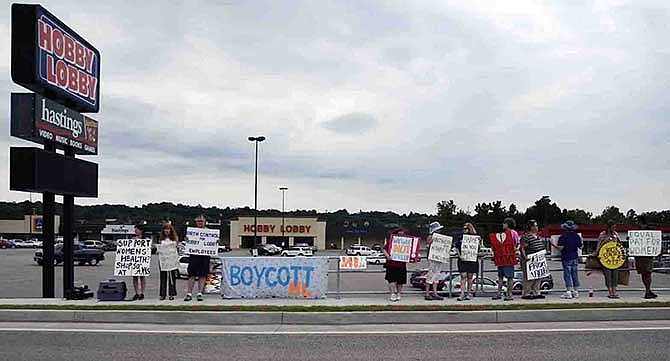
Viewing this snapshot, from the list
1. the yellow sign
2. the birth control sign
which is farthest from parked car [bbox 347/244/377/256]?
the yellow sign

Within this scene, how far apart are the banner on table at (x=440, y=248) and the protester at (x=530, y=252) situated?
1.67 m

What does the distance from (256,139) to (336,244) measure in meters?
49.9

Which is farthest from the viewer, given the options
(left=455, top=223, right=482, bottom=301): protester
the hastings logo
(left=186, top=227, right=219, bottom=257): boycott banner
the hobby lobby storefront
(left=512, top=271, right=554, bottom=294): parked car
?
the hobby lobby storefront


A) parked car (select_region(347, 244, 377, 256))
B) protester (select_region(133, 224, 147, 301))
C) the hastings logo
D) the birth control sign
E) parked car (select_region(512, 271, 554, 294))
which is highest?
the birth control sign

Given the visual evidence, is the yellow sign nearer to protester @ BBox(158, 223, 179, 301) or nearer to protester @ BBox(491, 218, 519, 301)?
protester @ BBox(491, 218, 519, 301)

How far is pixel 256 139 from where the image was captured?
6012 cm

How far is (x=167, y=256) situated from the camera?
15.3 metres

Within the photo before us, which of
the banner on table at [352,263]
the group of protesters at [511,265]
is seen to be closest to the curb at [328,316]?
the group of protesters at [511,265]

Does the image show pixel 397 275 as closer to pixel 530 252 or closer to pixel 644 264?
pixel 530 252

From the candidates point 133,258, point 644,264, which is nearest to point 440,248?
point 644,264

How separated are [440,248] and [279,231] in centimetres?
8939

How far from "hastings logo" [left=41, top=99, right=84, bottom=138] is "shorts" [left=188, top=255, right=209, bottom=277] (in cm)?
484

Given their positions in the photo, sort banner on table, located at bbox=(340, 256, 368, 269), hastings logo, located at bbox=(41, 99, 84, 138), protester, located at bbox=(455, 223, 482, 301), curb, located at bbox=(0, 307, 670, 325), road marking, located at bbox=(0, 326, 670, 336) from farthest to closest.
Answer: banner on table, located at bbox=(340, 256, 368, 269) < hastings logo, located at bbox=(41, 99, 84, 138) < protester, located at bbox=(455, 223, 482, 301) < curb, located at bbox=(0, 307, 670, 325) < road marking, located at bbox=(0, 326, 670, 336)

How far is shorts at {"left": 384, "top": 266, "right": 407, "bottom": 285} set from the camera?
15227 millimetres
